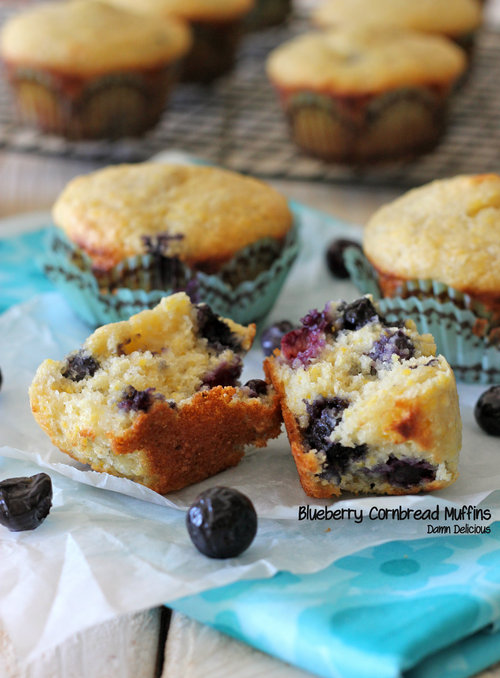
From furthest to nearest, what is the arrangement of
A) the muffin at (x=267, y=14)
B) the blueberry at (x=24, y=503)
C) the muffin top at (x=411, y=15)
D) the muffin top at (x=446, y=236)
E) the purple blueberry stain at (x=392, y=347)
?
the muffin at (x=267, y=14)
the muffin top at (x=411, y=15)
the muffin top at (x=446, y=236)
the purple blueberry stain at (x=392, y=347)
the blueberry at (x=24, y=503)

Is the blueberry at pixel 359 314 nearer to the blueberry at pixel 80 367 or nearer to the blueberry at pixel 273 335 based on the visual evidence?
the blueberry at pixel 273 335

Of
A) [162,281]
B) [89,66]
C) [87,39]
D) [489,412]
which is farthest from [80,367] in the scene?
[87,39]

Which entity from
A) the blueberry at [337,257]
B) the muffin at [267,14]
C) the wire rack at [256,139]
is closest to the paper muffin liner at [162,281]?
the blueberry at [337,257]

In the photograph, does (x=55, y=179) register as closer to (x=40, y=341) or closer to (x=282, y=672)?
(x=40, y=341)

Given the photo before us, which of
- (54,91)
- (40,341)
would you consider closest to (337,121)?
(54,91)

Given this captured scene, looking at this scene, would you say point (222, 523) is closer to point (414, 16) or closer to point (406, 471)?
point (406, 471)

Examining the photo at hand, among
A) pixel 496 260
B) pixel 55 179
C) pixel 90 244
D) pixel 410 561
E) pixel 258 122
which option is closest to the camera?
pixel 410 561

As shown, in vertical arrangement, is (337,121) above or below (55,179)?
above
